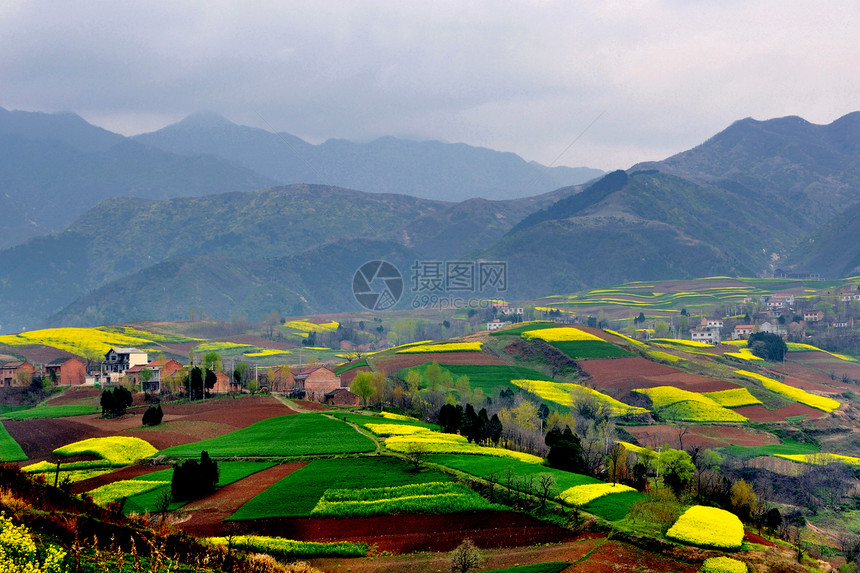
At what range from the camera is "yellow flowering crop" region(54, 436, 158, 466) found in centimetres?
5253

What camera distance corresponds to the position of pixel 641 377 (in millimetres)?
108312

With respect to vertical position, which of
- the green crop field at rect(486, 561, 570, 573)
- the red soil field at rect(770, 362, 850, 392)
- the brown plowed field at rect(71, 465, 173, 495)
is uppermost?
the brown plowed field at rect(71, 465, 173, 495)

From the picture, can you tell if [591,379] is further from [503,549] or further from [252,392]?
[503,549]

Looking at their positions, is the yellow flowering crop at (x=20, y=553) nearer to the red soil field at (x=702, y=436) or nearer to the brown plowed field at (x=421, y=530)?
the brown plowed field at (x=421, y=530)

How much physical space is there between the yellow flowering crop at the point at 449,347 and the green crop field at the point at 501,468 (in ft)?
246

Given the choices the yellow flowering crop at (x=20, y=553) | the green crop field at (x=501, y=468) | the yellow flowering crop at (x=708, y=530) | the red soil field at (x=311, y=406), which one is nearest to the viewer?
the yellow flowering crop at (x=20, y=553)

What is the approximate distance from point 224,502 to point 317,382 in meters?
53.1

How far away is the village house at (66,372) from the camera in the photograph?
319 ft

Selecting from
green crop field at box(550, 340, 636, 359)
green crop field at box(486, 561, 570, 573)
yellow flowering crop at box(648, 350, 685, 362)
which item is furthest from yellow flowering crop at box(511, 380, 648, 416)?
green crop field at box(486, 561, 570, 573)

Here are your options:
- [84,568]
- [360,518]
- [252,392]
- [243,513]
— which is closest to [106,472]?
[243,513]

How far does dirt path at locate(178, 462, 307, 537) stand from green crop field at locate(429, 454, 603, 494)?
415 inches

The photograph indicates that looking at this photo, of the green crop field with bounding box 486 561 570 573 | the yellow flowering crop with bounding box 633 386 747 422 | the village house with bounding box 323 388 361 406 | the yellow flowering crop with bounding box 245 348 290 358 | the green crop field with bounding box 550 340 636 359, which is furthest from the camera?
the yellow flowering crop with bounding box 245 348 290 358

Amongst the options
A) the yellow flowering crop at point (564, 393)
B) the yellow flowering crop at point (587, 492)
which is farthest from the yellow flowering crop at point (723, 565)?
the yellow flowering crop at point (564, 393)

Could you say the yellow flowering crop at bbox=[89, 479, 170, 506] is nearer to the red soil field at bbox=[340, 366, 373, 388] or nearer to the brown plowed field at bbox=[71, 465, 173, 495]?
the brown plowed field at bbox=[71, 465, 173, 495]
